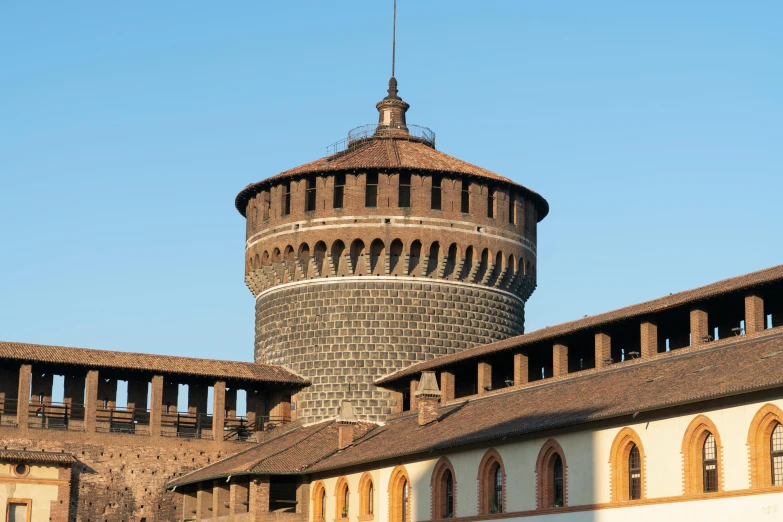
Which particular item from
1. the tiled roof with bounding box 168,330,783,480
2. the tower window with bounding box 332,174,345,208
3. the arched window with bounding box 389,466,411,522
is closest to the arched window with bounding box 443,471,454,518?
the tiled roof with bounding box 168,330,783,480

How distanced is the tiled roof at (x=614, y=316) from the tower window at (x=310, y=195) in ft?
28.7

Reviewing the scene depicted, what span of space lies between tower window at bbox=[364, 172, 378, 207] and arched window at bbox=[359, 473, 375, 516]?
14441mm

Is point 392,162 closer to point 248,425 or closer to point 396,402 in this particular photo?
point 396,402

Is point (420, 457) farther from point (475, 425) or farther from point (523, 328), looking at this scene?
point (523, 328)

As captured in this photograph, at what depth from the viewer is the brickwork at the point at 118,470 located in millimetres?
58219

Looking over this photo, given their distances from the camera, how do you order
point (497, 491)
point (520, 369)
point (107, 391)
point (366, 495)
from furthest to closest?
point (107, 391) → point (520, 369) → point (366, 495) → point (497, 491)

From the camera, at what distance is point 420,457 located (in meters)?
49.4

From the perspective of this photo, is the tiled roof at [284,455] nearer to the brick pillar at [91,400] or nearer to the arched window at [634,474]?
the brick pillar at [91,400]

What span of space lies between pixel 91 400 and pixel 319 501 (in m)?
10.9

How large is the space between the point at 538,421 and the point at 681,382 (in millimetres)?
5139

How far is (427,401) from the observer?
5369 centimetres

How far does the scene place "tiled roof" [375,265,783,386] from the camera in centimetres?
4406

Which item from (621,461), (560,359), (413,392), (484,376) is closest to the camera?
(621,461)

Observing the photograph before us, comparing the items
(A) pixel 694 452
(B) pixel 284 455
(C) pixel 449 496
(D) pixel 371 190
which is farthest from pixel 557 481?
(D) pixel 371 190
